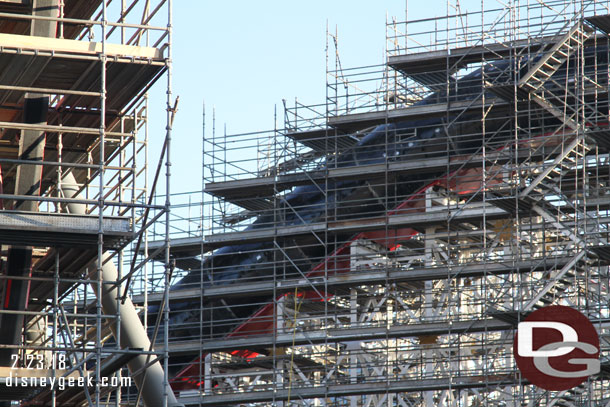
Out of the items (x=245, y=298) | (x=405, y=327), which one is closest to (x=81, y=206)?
(x=405, y=327)

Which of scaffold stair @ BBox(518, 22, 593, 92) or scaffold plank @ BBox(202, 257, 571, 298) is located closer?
scaffold plank @ BBox(202, 257, 571, 298)

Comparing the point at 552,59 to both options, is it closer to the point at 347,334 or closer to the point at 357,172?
the point at 357,172

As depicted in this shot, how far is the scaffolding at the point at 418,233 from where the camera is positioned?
115 feet

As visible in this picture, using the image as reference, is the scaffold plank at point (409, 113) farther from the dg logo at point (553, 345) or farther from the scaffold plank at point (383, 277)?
the dg logo at point (553, 345)

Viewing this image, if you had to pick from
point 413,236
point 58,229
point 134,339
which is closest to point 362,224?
point 413,236

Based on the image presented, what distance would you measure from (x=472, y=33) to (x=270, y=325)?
10150 millimetres

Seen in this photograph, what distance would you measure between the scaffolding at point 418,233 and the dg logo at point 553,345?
1.39 feet

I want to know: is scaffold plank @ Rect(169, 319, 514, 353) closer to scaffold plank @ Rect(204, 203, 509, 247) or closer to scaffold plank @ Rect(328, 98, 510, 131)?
scaffold plank @ Rect(204, 203, 509, 247)

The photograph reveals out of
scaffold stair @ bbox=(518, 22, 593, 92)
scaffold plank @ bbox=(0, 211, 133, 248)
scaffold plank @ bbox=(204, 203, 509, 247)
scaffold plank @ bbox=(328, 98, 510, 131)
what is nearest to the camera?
scaffold plank @ bbox=(0, 211, 133, 248)

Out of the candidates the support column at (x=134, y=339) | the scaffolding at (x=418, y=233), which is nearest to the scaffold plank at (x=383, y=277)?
the scaffolding at (x=418, y=233)

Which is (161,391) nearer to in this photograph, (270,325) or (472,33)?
(270,325)

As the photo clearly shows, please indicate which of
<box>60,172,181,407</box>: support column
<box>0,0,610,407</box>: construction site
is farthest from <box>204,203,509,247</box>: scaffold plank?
<box>60,172,181,407</box>: support column

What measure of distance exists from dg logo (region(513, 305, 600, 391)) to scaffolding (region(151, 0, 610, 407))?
1.39ft

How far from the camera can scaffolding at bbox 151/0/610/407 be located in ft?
115
